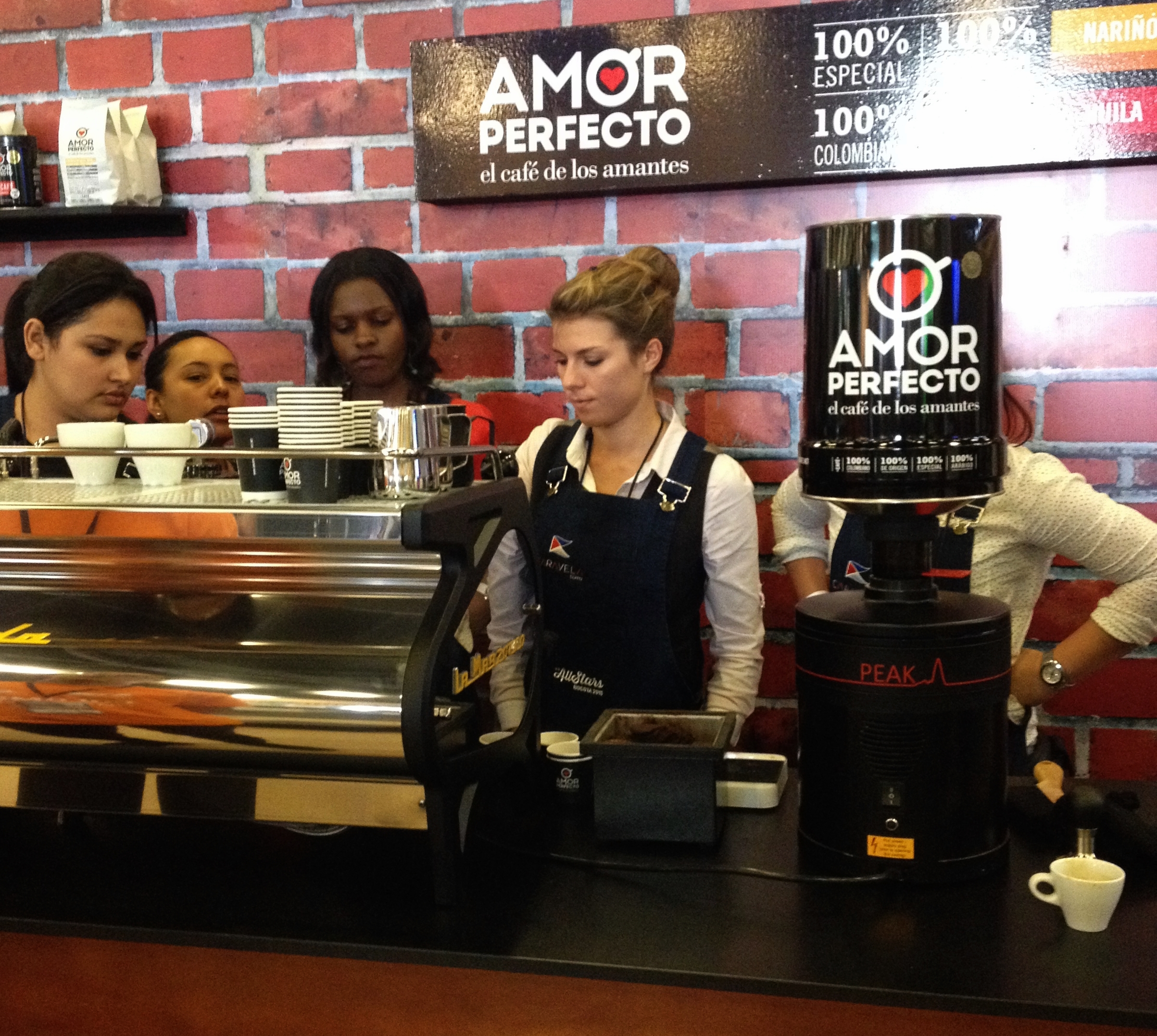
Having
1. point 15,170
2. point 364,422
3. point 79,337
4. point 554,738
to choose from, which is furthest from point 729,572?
point 15,170

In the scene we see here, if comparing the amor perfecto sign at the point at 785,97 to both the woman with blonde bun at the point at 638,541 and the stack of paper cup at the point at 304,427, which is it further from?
the stack of paper cup at the point at 304,427

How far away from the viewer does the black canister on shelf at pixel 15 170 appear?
84.6 inches

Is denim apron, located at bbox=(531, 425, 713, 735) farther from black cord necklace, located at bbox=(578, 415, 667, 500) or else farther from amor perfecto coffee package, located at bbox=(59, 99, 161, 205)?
amor perfecto coffee package, located at bbox=(59, 99, 161, 205)

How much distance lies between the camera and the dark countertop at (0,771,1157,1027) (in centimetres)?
89

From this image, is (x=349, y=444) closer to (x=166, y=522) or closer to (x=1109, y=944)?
(x=166, y=522)

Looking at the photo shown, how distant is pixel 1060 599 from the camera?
1896mm

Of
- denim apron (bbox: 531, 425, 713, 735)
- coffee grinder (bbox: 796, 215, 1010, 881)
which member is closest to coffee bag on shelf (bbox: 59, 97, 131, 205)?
denim apron (bbox: 531, 425, 713, 735)

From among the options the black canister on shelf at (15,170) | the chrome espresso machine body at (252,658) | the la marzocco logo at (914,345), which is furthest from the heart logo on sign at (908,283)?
the black canister on shelf at (15,170)

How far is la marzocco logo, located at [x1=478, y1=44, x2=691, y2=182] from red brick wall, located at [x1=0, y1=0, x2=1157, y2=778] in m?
0.09

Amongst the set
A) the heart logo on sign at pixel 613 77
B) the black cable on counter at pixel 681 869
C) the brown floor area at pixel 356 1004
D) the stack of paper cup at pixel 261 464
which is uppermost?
the heart logo on sign at pixel 613 77

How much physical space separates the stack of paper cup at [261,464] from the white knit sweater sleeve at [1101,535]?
106 centimetres

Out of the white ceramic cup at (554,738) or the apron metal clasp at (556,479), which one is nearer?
the white ceramic cup at (554,738)

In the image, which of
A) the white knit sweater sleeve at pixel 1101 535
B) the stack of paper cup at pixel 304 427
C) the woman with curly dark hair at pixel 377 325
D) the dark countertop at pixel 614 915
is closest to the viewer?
the dark countertop at pixel 614 915

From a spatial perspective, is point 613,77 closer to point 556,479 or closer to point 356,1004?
point 556,479
